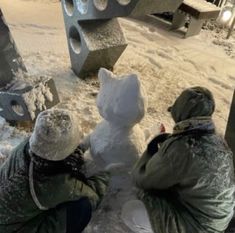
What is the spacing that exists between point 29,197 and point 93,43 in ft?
5.21

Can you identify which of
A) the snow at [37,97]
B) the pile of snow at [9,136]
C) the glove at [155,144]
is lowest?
the pile of snow at [9,136]

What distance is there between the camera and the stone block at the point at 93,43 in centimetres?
294

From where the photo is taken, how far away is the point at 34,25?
3.82 meters

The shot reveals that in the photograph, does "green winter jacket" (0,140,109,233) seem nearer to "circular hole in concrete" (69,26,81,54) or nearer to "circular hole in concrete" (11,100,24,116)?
"circular hole in concrete" (11,100,24,116)

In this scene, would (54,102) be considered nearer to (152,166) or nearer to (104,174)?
(104,174)

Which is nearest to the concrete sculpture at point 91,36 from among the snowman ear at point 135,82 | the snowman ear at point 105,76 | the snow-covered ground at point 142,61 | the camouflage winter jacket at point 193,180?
the snow-covered ground at point 142,61

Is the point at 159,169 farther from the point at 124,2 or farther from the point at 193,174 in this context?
the point at 124,2

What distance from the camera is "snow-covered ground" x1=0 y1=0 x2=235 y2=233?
288cm

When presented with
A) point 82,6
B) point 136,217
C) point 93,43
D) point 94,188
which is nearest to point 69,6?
point 82,6

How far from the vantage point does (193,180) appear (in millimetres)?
1626

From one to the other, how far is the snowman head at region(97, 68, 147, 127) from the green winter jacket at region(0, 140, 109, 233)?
367 millimetres

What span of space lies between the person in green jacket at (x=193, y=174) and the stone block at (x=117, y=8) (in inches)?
36.1

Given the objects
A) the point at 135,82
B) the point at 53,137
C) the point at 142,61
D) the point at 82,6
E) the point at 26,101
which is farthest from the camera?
the point at 142,61

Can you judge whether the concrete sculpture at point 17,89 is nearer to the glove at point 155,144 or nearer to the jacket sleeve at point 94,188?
the jacket sleeve at point 94,188
